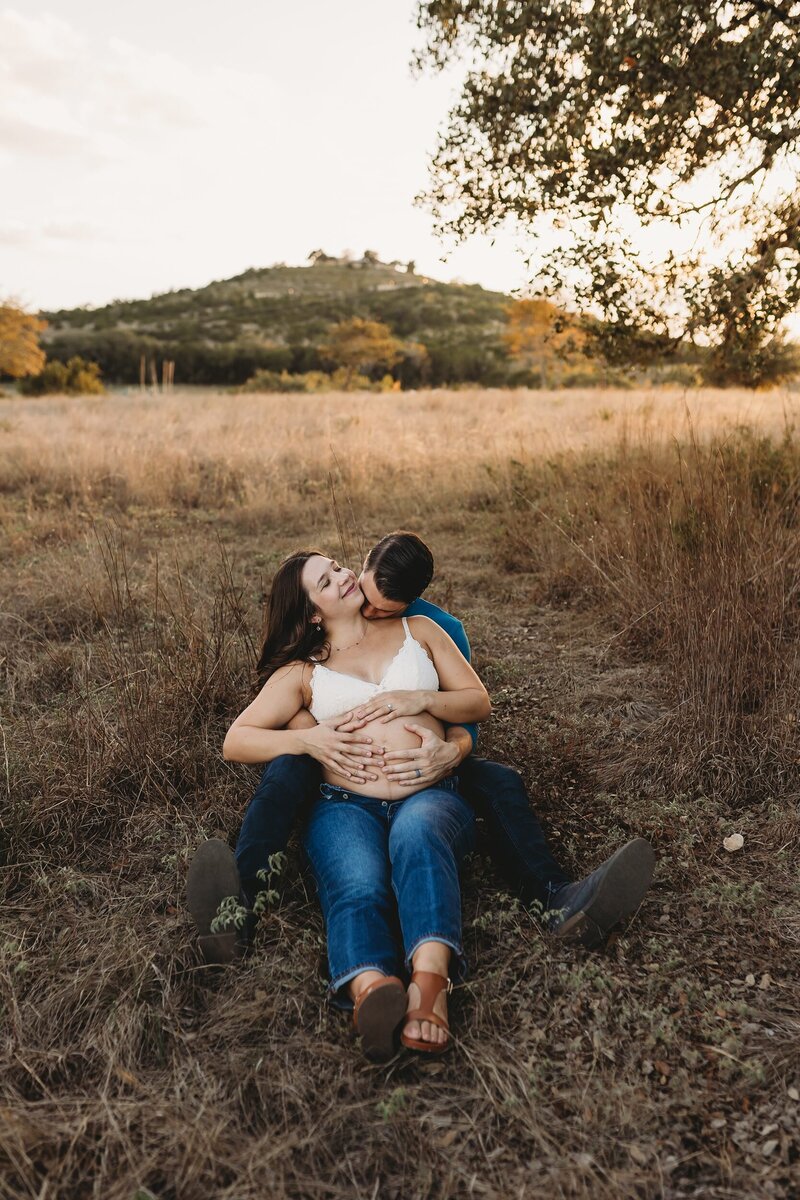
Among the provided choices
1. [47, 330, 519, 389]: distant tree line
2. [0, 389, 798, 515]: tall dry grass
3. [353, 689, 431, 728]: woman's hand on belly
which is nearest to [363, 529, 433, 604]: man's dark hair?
[353, 689, 431, 728]: woman's hand on belly

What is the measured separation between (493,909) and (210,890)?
926 millimetres

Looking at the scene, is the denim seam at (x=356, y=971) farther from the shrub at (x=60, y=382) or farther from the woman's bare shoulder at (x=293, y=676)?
the shrub at (x=60, y=382)

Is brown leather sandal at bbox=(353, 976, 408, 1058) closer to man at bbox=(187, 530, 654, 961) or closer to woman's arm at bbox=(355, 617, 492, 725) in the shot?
man at bbox=(187, 530, 654, 961)

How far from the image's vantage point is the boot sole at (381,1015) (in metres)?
1.94

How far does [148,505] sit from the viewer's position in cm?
816

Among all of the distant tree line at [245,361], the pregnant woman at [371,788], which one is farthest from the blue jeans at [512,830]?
the distant tree line at [245,361]

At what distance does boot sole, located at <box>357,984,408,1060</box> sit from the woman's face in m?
1.35

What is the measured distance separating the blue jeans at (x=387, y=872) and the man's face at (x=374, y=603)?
653 millimetres

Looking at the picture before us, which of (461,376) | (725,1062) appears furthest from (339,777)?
(461,376)

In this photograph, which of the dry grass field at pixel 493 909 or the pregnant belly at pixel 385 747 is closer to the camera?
the dry grass field at pixel 493 909

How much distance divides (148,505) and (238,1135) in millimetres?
7083

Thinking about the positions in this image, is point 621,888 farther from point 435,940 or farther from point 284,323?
point 284,323

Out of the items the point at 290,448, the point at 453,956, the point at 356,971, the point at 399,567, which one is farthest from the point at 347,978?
the point at 290,448

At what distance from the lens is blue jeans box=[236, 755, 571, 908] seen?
2.53m
